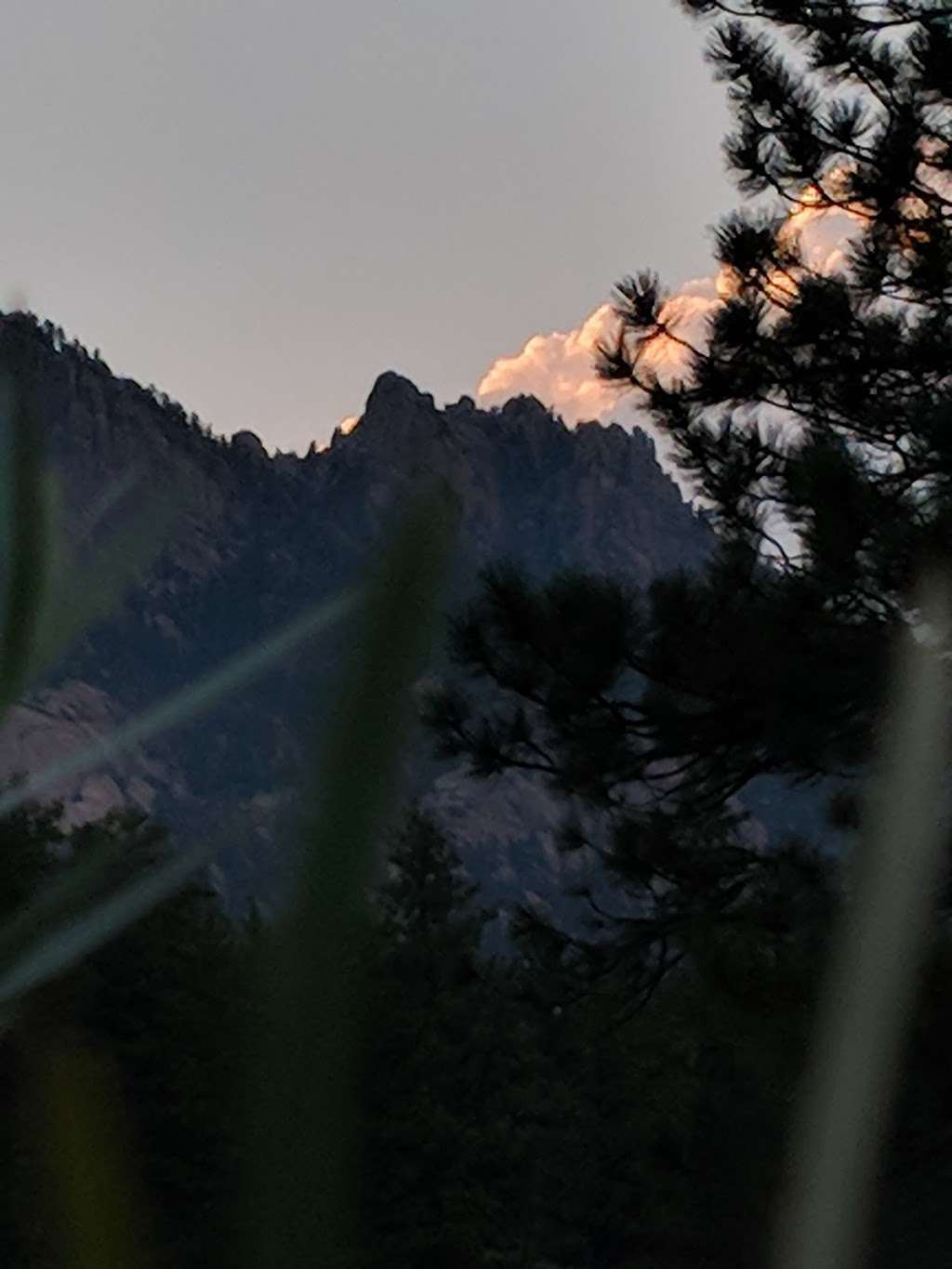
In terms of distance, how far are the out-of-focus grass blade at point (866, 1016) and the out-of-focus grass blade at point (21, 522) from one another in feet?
0.73

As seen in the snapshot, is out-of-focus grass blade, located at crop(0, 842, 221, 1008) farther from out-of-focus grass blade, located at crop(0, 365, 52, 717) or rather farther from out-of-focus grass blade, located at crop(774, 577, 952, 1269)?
out-of-focus grass blade, located at crop(774, 577, 952, 1269)

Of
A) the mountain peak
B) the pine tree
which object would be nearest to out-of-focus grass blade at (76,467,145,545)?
the pine tree

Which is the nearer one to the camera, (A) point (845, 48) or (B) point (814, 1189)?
(B) point (814, 1189)

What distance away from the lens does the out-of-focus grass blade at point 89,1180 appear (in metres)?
0.30

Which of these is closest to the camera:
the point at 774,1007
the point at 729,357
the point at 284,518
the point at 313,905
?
the point at 313,905

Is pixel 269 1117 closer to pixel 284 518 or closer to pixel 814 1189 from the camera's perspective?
pixel 814 1189

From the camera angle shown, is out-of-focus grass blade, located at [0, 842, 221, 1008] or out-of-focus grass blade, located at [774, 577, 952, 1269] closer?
out-of-focus grass blade, located at [774, 577, 952, 1269]

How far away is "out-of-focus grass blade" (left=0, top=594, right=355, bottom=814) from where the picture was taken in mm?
457

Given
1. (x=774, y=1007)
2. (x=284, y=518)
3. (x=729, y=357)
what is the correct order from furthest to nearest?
(x=284, y=518)
(x=729, y=357)
(x=774, y=1007)

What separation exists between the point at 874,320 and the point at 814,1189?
9.35 meters

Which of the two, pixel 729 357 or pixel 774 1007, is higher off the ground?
pixel 729 357

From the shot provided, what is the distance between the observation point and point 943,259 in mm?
9148

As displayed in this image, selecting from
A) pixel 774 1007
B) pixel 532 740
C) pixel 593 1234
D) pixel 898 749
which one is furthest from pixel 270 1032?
pixel 593 1234

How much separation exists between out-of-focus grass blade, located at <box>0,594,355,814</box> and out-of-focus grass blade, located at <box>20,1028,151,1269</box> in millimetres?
105
